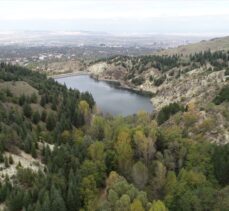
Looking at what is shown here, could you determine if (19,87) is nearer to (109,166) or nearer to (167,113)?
(167,113)

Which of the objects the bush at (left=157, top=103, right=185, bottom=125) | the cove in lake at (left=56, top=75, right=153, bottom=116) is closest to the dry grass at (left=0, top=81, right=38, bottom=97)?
the cove in lake at (left=56, top=75, right=153, bottom=116)

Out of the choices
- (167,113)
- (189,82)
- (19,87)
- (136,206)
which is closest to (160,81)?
A: (189,82)

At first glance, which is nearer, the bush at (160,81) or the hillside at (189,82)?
the hillside at (189,82)

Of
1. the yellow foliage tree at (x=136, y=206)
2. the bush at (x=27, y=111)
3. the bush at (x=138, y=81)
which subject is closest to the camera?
the yellow foliage tree at (x=136, y=206)

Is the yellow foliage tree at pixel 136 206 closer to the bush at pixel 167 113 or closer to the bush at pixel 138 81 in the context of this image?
the bush at pixel 167 113

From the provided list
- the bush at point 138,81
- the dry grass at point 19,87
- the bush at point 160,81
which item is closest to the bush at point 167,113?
the dry grass at point 19,87

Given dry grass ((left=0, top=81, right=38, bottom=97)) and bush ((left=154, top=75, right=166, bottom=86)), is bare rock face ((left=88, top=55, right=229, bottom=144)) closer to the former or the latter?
bush ((left=154, top=75, right=166, bottom=86))

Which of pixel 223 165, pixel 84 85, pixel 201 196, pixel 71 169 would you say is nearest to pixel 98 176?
pixel 71 169
